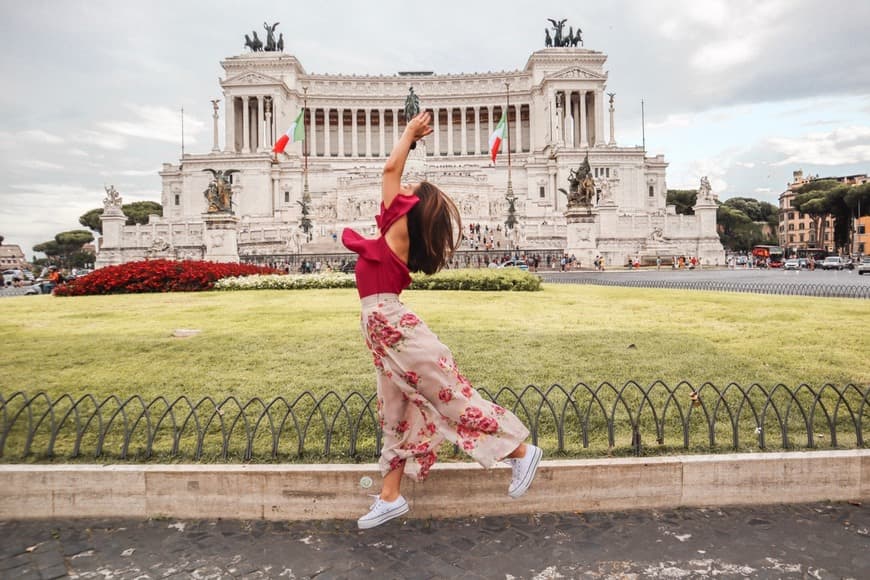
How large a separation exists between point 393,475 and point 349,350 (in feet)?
15.8

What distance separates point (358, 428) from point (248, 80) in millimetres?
83542

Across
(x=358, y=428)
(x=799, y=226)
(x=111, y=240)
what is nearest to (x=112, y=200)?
(x=111, y=240)

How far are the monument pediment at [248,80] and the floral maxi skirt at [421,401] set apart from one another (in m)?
84.3

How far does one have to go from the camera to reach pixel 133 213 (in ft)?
315

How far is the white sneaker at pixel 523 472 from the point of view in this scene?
437cm

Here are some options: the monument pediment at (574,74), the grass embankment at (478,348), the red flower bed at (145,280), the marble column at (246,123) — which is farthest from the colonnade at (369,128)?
the grass embankment at (478,348)

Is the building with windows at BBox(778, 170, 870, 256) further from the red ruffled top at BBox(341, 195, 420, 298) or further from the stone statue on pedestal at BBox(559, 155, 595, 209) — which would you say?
the red ruffled top at BBox(341, 195, 420, 298)

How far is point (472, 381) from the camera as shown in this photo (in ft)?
24.7

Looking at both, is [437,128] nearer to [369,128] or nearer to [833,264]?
[369,128]

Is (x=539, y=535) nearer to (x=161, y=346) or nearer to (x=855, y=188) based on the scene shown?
(x=161, y=346)

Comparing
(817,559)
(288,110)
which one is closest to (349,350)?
(817,559)

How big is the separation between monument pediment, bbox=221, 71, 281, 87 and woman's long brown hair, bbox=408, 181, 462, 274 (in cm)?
8405

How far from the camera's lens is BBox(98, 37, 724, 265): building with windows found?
51.1m

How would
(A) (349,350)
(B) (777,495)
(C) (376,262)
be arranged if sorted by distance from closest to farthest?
(C) (376,262), (B) (777,495), (A) (349,350)
